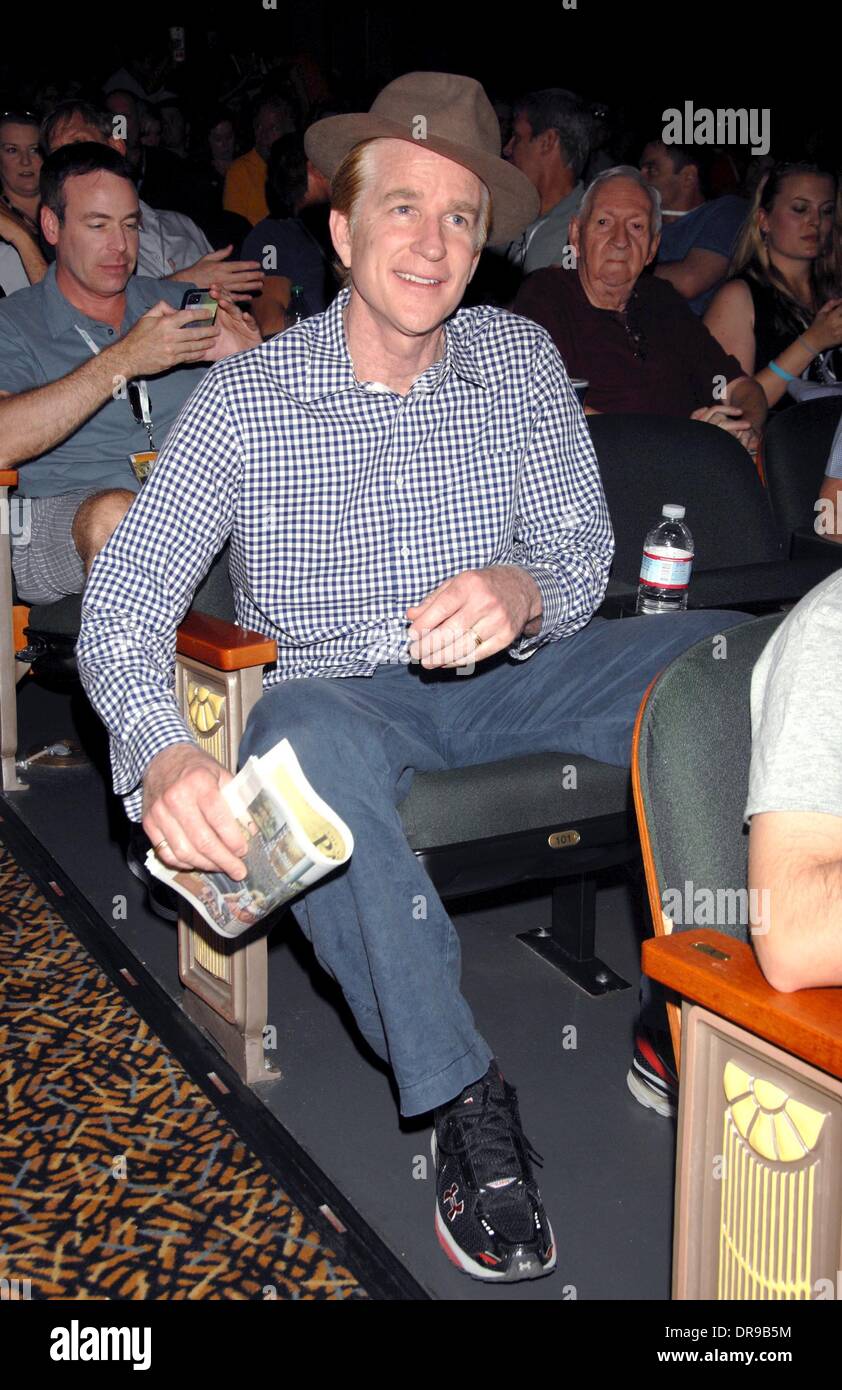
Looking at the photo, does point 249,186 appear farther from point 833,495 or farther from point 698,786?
point 698,786

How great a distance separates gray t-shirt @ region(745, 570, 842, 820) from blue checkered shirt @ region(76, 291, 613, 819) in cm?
85

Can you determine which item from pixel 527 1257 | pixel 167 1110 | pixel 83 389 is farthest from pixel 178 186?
pixel 527 1257

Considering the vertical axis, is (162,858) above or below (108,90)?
below

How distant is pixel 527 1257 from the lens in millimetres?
1512

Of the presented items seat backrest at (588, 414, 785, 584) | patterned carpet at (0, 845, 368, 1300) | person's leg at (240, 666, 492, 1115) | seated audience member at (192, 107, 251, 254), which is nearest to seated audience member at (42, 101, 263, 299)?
seated audience member at (192, 107, 251, 254)

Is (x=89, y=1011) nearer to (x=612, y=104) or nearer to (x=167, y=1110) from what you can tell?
(x=167, y=1110)

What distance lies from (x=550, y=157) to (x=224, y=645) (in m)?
2.94

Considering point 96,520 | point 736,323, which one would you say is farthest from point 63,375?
point 736,323

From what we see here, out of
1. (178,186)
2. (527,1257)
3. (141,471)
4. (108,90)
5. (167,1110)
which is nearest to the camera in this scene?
(527,1257)

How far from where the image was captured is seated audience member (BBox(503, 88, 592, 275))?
13.1ft

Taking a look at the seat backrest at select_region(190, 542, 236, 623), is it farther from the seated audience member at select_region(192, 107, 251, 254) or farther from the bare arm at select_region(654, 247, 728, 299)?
the seated audience member at select_region(192, 107, 251, 254)

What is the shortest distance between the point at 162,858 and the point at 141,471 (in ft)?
5.05

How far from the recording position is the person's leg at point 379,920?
1518 millimetres

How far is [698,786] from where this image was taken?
1.18m
